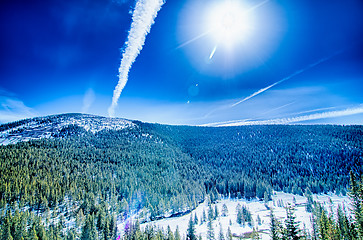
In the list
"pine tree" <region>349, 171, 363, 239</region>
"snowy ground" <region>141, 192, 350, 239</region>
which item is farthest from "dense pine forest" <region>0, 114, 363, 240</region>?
"pine tree" <region>349, 171, 363, 239</region>

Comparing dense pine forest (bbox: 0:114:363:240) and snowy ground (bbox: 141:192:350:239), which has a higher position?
dense pine forest (bbox: 0:114:363:240)

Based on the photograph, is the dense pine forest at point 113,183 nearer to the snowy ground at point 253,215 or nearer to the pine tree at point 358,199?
the snowy ground at point 253,215

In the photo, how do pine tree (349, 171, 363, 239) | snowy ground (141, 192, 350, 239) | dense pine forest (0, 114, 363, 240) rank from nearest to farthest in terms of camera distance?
pine tree (349, 171, 363, 239) → dense pine forest (0, 114, 363, 240) → snowy ground (141, 192, 350, 239)

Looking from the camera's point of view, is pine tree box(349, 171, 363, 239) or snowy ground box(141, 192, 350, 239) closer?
pine tree box(349, 171, 363, 239)

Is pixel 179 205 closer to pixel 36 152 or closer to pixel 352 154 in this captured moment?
pixel 36 152

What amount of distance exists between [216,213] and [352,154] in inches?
8016

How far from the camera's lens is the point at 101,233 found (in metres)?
67.2

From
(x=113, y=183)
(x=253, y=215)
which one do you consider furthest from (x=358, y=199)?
(x=113, y=183)

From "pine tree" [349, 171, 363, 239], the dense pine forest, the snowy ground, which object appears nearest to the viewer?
"pine tree" [349, 171, 363, 239]

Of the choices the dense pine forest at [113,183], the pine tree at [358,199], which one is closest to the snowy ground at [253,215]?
the dense pine forest at [113,183]

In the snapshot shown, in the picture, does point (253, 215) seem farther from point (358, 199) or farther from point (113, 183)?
point (113, 183)

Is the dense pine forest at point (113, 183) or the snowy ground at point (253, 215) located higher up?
the dense pine forest at point (113, 183)

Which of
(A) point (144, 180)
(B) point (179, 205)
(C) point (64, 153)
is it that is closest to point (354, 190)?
(B) point (179, 205)

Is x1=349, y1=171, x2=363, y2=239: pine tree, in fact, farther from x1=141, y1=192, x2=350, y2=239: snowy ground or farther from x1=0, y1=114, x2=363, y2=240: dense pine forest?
x1=0, y1=114, x2=363, y2=240: dense pine forest
